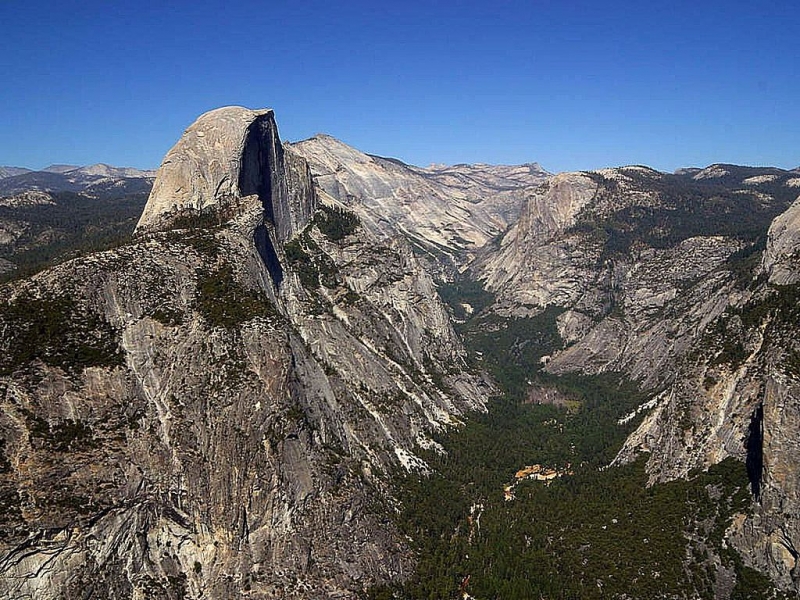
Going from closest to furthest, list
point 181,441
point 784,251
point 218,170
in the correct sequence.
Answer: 1. point 181,441
2. point 784,251
3. point 218,170

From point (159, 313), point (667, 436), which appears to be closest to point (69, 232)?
point (159, 313)

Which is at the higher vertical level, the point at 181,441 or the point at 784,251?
the point at 784,251

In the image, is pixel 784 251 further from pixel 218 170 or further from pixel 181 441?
pixel 181 441

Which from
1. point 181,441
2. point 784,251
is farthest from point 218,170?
point 784,251

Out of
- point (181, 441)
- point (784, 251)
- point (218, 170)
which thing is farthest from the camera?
point (218, 170)

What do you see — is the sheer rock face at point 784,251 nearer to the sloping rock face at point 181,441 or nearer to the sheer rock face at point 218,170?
the sloping rock face at point 181,441

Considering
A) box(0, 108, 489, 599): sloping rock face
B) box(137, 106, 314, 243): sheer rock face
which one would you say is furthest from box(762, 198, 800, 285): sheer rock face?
box(137, 106, 314, 243): sheer rock face

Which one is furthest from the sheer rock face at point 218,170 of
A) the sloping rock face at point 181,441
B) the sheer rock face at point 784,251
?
the sheer rock face at point 784,251

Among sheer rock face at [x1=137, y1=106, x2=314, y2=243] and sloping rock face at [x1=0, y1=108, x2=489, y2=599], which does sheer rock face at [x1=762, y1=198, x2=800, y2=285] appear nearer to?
sloping rock face at [x1=0, y1=108, x2=489, y2=599]
